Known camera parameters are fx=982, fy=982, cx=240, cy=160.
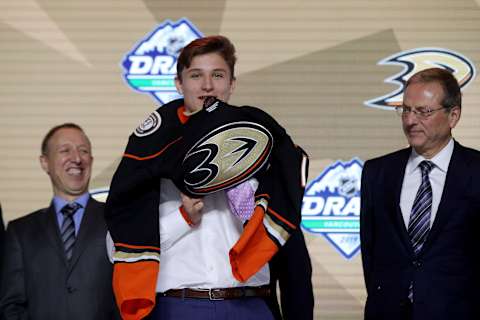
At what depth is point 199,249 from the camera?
3.05 metres

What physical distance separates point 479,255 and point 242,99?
8.69 feet

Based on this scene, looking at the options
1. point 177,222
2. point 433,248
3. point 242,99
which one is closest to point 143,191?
point 177,222

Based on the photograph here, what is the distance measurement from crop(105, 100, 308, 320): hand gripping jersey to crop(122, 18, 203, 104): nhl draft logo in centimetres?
298

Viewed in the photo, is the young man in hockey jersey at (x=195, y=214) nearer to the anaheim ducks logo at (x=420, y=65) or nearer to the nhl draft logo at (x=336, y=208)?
the nhl draft logo at (x=336, y=208)

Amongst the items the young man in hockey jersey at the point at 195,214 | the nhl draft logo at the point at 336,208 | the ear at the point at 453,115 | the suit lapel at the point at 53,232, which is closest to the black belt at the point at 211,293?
the young man in hockey jersey at the point at 195,214

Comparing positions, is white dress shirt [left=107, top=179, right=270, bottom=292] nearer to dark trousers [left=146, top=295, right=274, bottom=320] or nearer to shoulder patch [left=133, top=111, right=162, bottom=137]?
dark trousers [left=146, top=295, right=274, bottom=320]

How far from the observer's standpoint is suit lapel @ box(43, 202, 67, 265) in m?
4.45

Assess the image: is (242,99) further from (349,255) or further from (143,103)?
(349,255)

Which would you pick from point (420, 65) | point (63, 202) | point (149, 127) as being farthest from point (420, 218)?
point (420, 65)

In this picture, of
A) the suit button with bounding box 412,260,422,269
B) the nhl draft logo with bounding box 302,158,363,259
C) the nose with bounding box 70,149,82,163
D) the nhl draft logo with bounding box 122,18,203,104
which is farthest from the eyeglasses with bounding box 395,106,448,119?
the nhl draft logo with bounding box 122,18,203,104

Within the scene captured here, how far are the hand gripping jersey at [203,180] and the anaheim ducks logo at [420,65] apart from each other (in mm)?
3114

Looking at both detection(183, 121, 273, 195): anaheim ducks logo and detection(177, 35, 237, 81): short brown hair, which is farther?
detection(177, 35, 237, 81): short brown hair

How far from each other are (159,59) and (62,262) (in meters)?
1.99

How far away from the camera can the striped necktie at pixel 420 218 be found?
3.75m
